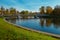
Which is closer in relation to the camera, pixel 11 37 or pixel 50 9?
pixel 11 37

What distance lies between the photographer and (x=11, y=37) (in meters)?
6.99

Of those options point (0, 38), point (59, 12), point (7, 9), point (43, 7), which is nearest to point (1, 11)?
point (7, 9)

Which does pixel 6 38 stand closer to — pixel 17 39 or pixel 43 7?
pixel 17 39

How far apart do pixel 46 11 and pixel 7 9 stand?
21.3 m

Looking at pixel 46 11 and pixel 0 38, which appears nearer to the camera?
pixel 0 38

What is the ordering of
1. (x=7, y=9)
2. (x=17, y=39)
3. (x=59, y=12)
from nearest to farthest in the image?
(x=17, y=39), (x=59, y=12), (x=7, y=9)

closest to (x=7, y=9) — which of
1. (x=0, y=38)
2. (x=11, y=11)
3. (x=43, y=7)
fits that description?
(x=11, y=11)

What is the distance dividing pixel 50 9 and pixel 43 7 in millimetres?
Result: 6412

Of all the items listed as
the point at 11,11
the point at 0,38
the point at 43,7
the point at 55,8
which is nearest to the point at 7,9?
the point at 11,11

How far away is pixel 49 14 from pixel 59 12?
18.6 feet

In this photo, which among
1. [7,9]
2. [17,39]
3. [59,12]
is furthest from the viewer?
[7,9]

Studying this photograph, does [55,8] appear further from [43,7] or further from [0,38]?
[0,38]

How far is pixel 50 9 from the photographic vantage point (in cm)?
7725

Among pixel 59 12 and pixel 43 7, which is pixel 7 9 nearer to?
pixel 43 7
